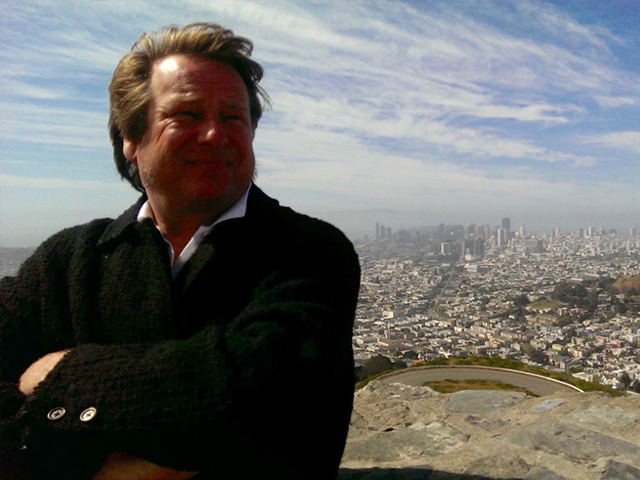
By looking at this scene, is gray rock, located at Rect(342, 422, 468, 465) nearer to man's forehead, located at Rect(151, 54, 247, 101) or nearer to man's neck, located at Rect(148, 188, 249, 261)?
man's neck, located at Rect(148, 188, 249, 261)

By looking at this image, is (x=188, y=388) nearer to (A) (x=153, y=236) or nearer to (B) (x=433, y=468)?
(A) (x=153, y=236)

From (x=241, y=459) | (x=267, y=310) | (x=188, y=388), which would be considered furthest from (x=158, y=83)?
(x=241, y=459)

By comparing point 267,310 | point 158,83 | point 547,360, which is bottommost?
point 547,360

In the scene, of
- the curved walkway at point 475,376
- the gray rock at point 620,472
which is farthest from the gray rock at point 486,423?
the curved walkway at point 475,376

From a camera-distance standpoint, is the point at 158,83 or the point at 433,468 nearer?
the point at 158,83

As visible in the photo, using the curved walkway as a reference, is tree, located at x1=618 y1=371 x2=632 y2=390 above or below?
below

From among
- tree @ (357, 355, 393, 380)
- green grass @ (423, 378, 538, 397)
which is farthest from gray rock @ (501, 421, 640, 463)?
tree @ (357, 355, 393, 380)

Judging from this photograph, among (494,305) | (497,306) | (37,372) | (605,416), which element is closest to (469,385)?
(605,416)
